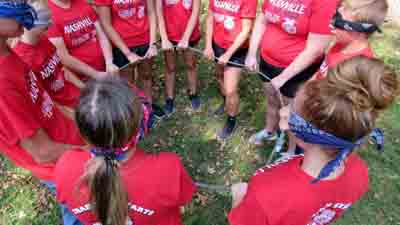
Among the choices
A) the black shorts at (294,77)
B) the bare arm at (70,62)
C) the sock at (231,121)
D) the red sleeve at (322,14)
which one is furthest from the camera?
the sock at (231,121)

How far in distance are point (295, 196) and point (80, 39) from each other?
112 inches

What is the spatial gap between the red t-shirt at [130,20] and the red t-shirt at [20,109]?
1741mm

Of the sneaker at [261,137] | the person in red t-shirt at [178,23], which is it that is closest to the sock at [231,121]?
the sneaker at [261,137]

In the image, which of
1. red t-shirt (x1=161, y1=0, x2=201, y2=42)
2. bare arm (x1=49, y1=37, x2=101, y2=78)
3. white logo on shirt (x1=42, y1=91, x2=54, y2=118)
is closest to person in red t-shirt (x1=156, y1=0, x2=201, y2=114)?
red t-shirt (x1=161, y1=0, x2=201, y2=42)

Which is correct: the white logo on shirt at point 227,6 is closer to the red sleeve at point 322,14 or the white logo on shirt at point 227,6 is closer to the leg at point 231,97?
the leg at point 231,97

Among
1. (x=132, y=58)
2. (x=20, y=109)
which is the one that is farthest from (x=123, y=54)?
(x=20, y=109)

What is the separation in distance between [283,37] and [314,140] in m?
2.00

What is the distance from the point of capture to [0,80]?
2092 millimetres

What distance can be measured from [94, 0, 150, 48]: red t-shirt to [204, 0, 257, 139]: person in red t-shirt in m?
0.80

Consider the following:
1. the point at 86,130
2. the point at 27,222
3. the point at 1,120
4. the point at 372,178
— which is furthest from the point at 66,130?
the point at 372,178

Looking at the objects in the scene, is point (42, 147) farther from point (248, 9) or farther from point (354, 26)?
point (248, 9)

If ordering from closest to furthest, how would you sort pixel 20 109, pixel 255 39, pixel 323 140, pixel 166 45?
pixel 323 140
pixel 20 109
pixel 255 39
pixel 166 45

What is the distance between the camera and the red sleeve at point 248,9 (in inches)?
155

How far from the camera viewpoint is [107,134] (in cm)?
179
